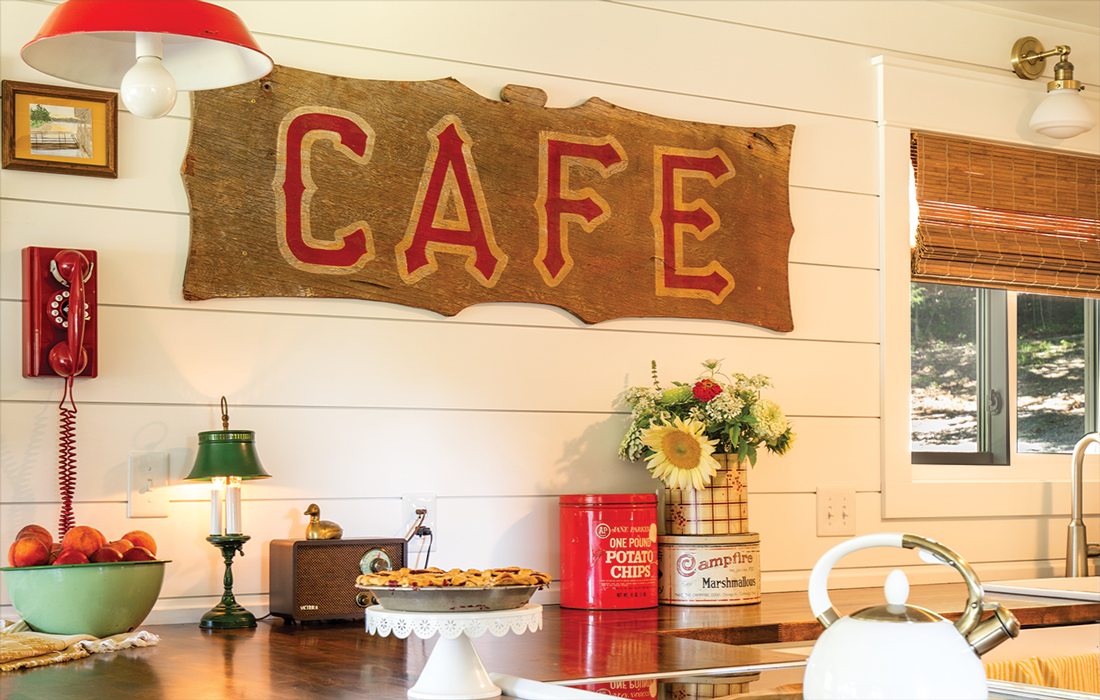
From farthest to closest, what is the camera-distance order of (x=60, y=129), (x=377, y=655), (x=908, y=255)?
(x=908, y=255)
(x=60, y=129)
(x=377, y=655)

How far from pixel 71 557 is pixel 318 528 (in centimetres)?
45

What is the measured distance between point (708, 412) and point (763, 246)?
19.4 inches

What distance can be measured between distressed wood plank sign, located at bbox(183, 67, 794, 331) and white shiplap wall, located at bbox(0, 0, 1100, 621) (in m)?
0.04

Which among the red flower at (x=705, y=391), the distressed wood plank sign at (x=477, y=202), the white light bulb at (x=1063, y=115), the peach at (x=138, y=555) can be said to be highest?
the white light bulb at (x=1063, y=115)

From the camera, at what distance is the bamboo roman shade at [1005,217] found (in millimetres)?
3148

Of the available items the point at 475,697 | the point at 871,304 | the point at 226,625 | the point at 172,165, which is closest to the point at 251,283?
the point at 172,165

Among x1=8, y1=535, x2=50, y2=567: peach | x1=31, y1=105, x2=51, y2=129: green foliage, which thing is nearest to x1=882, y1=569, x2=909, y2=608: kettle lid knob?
x1=8, y1=535, x2=50, y2=567: peach

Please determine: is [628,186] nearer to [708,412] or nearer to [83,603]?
[708,412]

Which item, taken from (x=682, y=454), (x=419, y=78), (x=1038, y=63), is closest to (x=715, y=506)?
(x=682, y=454)

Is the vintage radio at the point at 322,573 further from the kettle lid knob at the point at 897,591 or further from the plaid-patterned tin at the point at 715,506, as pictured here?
the kettle lid knob at the point at 897,591

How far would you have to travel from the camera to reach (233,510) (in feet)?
Answer: 7.49

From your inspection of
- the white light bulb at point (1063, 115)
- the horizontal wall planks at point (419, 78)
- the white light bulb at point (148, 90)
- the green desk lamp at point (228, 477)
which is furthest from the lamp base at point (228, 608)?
the white light bulb at point (1063, 115)

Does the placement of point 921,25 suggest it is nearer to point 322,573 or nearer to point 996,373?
point 996,373

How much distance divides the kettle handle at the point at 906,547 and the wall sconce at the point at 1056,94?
2.19m
